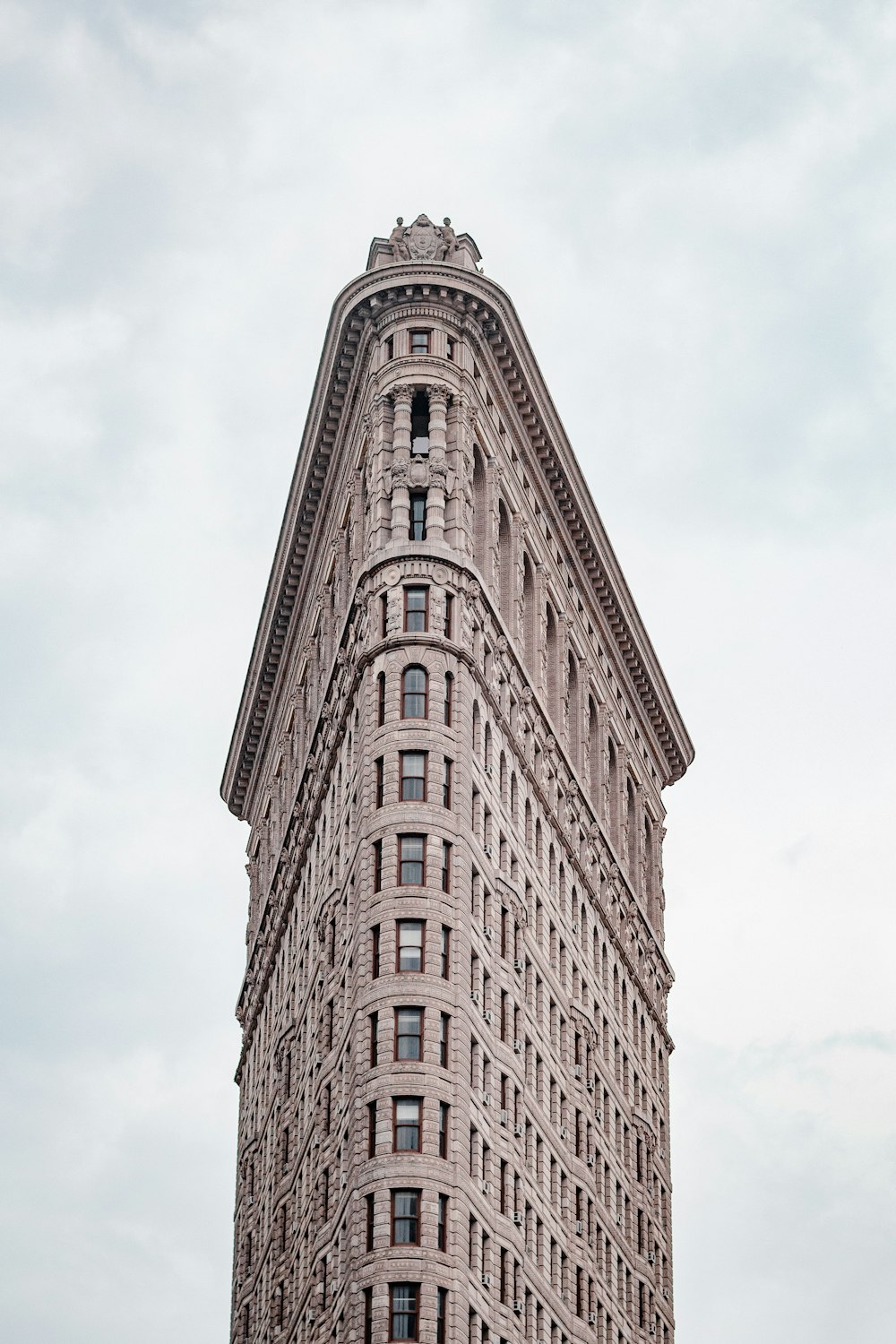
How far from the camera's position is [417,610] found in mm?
107125

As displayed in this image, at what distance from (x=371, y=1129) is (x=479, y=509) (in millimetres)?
34684

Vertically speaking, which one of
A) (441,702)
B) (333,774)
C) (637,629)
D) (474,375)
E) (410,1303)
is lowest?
(410,1303)

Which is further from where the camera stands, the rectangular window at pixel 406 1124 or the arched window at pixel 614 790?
the arched window at pixel 614 790

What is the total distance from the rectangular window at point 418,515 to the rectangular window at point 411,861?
1646 centimetres

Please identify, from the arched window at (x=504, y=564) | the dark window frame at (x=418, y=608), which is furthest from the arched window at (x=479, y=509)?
the dark window frame at (x=418, y=608)

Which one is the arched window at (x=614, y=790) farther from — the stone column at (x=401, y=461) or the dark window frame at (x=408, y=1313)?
the dark window frame at (x=408, y=1313)

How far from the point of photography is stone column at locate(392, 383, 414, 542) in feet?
359

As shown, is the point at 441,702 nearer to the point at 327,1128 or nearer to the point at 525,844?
the point at 525,844

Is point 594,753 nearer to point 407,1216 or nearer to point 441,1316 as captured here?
point 407,1216

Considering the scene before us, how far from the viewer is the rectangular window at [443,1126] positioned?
93562 millimetres

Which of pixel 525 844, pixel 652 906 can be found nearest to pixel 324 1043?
pixel 525 844

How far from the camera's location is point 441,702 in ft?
342

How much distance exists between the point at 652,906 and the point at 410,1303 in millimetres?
60043

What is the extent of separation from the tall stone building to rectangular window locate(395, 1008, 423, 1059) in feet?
0.34
